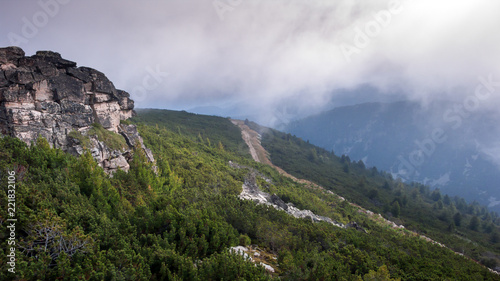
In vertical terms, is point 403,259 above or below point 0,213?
below

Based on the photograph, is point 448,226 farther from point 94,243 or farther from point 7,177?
point 7,177

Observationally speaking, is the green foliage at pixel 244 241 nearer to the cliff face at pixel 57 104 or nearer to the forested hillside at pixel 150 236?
the forested hillside at pixel 150 236

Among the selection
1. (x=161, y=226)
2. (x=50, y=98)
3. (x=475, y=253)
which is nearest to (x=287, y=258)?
(x=161, y=226)

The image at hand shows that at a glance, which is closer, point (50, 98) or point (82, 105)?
point (50, 98)

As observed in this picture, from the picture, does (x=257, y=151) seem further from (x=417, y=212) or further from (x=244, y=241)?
(x=244, y=241)

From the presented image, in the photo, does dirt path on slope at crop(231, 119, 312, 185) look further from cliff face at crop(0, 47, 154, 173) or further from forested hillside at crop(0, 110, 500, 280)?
cliff face at crop(0, 47, 154, 173)

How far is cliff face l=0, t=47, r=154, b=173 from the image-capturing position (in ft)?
77.6

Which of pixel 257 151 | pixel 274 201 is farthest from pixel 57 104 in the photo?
pixel 257 151

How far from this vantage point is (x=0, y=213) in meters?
10.8

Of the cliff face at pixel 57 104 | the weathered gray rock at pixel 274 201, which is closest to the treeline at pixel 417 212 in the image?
the weathered gray rock at pixel 274 201

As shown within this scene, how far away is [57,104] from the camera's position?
27.2 metres

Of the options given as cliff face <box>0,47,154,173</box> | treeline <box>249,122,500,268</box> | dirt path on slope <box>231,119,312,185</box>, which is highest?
dirt path on slope <box>231,119,312,185</box>

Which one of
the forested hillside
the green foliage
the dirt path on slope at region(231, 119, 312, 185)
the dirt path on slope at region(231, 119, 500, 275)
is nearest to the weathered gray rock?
the forested hillside

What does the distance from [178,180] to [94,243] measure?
24.5 meters
